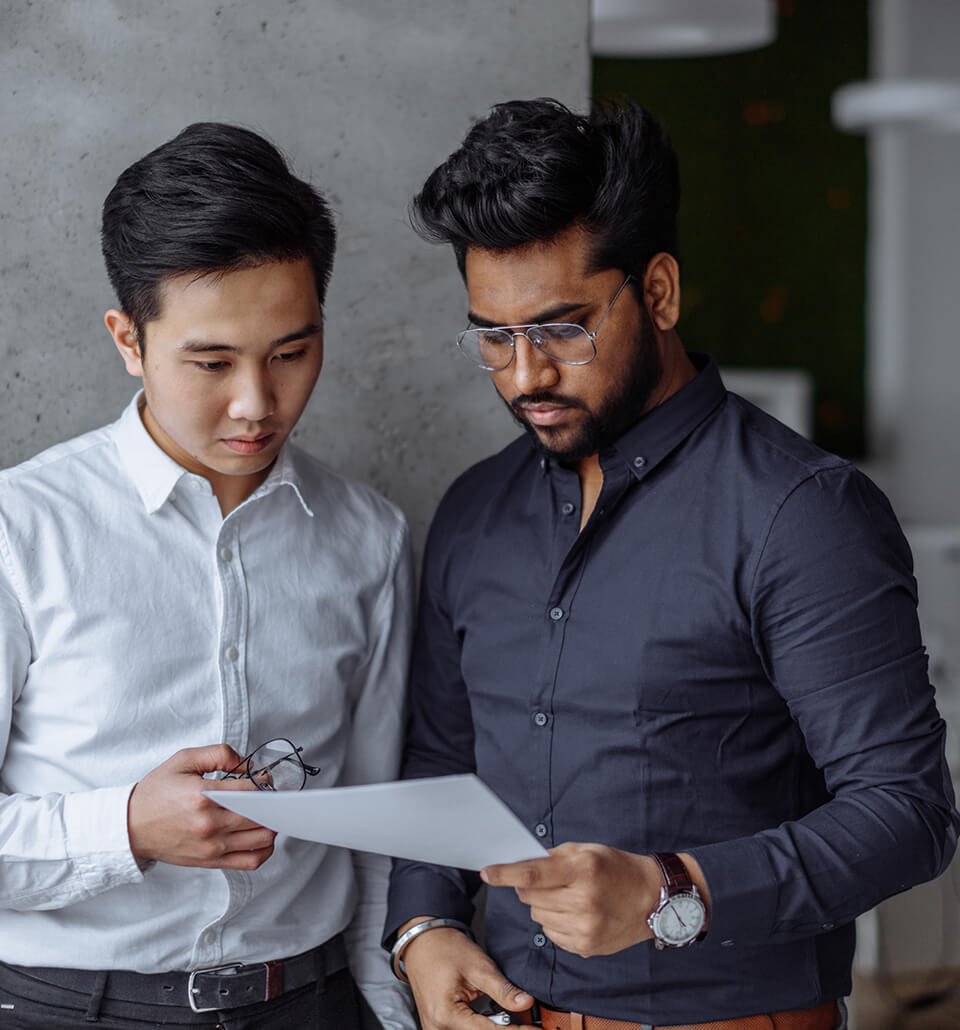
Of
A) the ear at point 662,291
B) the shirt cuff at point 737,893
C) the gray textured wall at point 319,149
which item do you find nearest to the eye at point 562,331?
the ear at point 662,291

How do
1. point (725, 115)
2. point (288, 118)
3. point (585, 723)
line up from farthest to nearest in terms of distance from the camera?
point (725, 115) → point (288, 118) → point (585, 723)

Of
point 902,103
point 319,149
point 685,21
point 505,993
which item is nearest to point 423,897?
point 505,993

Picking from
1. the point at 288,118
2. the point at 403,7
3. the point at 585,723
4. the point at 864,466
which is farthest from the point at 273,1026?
the point at 864,466

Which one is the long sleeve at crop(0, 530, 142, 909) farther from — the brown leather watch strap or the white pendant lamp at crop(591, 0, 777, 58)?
the white pendant lamp at crop(591, 0, 777, 58)

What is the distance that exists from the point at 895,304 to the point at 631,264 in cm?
419

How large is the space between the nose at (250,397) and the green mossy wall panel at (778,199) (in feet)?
13.2

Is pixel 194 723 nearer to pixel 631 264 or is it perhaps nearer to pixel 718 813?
pixel 718 813

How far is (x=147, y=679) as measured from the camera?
1.43 meters

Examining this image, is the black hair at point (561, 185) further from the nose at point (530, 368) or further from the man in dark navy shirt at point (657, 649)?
the nose at point (530, 368)

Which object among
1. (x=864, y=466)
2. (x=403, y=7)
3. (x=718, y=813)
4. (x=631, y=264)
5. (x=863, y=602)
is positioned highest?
(x=403, y=7)

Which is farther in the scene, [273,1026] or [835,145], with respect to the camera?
[835,145]

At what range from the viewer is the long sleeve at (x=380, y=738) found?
166 cm

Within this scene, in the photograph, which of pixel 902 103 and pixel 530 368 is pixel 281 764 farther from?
pixel 902 103

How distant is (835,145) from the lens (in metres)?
5.29
